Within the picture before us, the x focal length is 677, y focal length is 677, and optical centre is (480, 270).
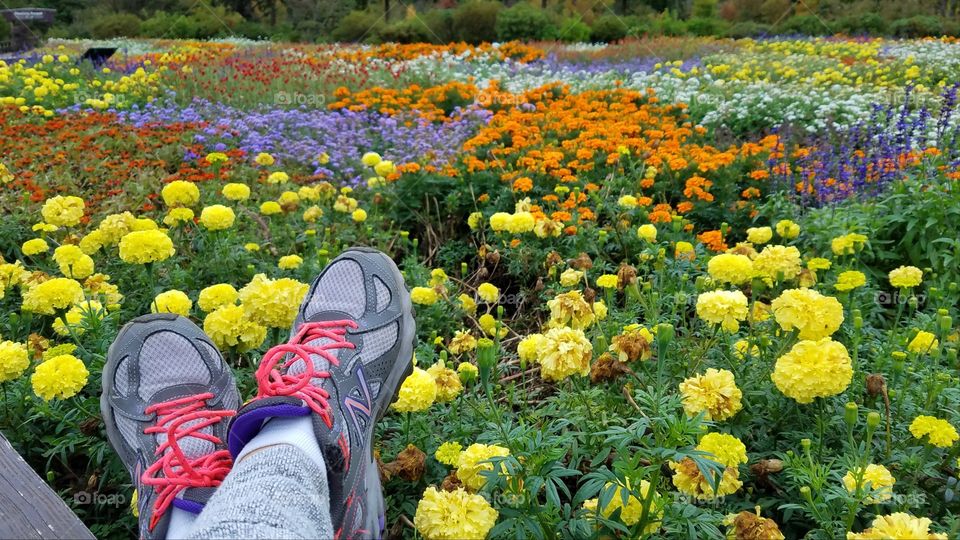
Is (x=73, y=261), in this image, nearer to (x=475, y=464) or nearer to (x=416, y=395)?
(x=416, y=395)

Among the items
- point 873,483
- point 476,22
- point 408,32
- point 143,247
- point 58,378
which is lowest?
point 408,32

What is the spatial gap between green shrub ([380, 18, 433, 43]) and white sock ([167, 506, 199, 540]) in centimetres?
1373

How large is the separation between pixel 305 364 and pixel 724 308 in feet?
3.10

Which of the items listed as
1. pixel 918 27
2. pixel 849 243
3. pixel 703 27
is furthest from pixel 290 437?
pixel 918 27

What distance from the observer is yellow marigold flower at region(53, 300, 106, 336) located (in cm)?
174

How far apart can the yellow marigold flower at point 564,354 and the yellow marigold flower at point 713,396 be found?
8.4 inches

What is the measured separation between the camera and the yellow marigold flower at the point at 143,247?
1851 millimetres

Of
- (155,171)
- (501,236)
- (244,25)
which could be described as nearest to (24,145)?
(155,171)

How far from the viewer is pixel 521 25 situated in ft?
45.6

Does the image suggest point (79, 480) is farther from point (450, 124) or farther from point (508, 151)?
point (450, 124)

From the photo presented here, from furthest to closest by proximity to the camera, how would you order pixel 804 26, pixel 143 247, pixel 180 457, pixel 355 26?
pixel 355 26
pixel 804 26
pixel 143 247
pixel 180 457

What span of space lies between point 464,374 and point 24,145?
3.84m

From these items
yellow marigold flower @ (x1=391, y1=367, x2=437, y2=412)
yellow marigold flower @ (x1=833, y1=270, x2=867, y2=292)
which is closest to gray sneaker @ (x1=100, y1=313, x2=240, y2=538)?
yellow marigold flower @ (x1=391, y1=367, x2=437, y2=412)

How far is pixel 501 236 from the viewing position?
296cm
